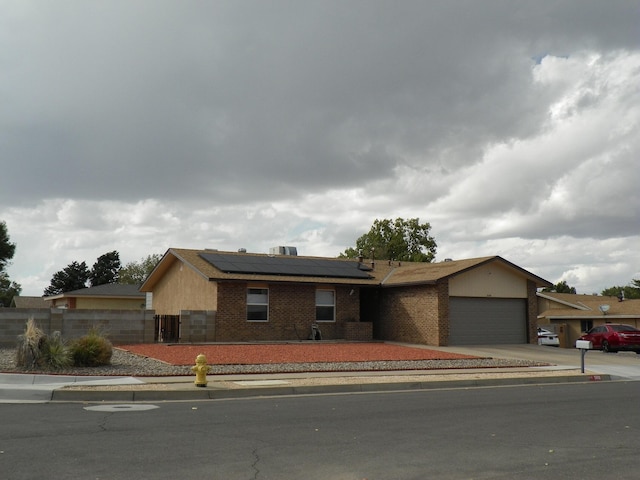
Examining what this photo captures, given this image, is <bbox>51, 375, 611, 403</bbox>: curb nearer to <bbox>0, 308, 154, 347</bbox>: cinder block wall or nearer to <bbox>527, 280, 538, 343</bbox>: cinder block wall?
<bbox>0, 308, 154, 347</bbox>: cinder block wall

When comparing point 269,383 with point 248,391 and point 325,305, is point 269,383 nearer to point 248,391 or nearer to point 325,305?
point 248,391

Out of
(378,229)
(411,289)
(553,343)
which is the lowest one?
(553,343)

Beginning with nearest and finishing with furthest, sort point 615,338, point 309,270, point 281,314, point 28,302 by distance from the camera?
1. point 281,314
2. point 615,338
3. point 309,270
4. point 28,302

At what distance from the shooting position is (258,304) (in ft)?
96.2

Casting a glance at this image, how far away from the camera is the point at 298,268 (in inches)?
1232

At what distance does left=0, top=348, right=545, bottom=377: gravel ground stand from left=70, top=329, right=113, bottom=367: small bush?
14.5 inches

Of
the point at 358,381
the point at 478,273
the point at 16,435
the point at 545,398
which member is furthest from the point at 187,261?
the point at 16,435

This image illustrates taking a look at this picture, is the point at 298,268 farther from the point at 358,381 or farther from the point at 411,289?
the point at 358,381

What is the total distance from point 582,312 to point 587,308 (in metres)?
0.89

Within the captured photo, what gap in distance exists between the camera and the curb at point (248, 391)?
42.7ft

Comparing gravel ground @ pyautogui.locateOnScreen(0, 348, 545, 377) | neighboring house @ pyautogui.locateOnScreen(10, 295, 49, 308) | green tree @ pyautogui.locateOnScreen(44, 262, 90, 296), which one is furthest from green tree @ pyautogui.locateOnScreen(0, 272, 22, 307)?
gravel ground @ pyautogui.locateOnScreen(0, 348, 545, 377)

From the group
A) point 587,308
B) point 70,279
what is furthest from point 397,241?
point 70,279

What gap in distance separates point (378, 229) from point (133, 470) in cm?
6213

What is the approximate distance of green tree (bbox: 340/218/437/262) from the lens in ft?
221
